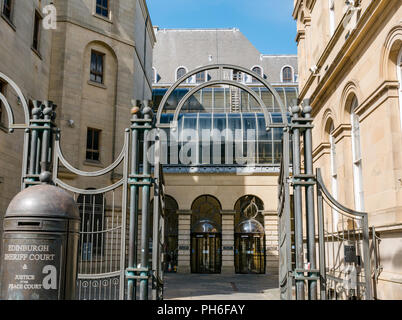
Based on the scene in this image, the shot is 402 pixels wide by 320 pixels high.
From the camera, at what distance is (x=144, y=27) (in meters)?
33.1

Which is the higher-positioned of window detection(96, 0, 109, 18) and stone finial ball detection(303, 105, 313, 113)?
window detection(96, 0, 109, 18)

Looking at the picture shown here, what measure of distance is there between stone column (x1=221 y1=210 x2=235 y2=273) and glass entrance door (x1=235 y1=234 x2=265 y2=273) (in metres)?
0.73

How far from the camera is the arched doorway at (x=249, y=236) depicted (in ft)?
107

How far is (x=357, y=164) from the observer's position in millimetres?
14602

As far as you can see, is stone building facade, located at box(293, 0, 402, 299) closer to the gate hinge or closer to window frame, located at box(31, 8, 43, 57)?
the gate hinge

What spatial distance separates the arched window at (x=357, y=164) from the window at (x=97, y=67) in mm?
16207

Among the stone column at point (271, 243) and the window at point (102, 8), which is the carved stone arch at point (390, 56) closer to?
the window at point (102, 8)

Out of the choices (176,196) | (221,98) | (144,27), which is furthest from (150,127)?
(221,98)

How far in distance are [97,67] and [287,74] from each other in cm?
3595

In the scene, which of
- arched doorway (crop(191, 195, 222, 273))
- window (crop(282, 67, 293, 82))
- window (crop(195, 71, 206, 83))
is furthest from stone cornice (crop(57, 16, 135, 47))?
window (crop(282, 67, 293, 82))

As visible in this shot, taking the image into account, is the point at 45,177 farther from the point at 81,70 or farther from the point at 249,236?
the point at 249,236

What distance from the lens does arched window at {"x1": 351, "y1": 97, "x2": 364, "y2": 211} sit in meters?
14.3
